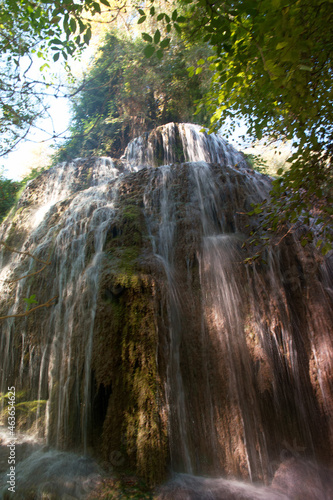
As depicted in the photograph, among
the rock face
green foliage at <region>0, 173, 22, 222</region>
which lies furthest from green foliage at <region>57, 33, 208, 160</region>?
the rock face

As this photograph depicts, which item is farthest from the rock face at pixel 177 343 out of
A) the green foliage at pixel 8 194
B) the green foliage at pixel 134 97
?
the green foliage at pixel 134 97

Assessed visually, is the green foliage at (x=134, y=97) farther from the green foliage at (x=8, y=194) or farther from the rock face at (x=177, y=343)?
the rock face at (x=177, y=343)

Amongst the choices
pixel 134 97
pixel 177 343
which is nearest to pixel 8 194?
pixel 134 97

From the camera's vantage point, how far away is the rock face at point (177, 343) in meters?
4.31

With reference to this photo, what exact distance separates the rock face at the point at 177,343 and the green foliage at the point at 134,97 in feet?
35.0

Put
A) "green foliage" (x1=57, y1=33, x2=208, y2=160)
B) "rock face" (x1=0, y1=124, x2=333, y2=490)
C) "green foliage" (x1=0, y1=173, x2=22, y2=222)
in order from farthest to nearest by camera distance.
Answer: "green foliage" (x1=57, y1=33, x2=208, y2=160) → "green foliage" (x1=0, y1=173, x2=22, y2=222) → "rock face" (x1=0, y1=124, x2=333, y2=490)

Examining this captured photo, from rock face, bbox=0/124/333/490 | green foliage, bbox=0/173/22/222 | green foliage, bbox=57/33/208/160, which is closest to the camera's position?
rock face, bbox=0/124/333/490

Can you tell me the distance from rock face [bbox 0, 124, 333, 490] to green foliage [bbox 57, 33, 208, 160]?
10667 millimetres

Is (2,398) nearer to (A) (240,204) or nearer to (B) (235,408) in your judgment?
(B) (235,408)

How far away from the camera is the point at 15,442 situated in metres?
5.05

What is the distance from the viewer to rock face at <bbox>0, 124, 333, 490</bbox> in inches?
170

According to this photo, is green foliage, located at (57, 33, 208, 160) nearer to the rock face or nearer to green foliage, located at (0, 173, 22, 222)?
green foliage, located at (0, 173, 22, 222)

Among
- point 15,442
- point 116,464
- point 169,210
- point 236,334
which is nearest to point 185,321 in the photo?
point 236,334

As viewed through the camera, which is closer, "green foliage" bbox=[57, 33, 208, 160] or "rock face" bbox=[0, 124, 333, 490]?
"rock face" bbox=[0, 124, 333, 490]
